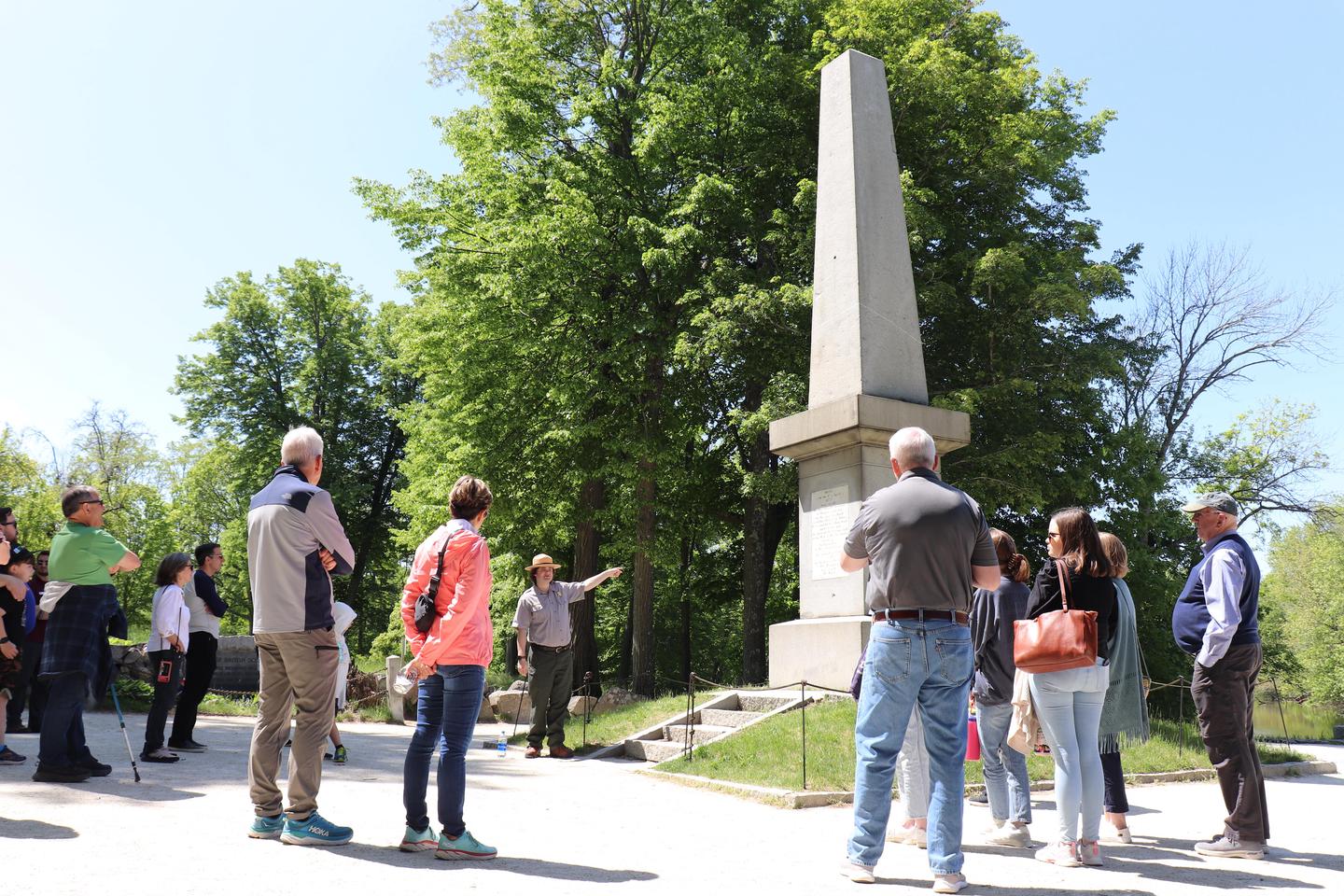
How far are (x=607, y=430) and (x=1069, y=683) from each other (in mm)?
13572

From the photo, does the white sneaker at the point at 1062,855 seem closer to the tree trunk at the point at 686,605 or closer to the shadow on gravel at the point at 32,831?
the shadow on gravel at the point at 32,831

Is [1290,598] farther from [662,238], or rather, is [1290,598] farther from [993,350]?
[662,238]

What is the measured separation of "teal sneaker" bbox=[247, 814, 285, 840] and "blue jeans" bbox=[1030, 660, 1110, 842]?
3.89 m

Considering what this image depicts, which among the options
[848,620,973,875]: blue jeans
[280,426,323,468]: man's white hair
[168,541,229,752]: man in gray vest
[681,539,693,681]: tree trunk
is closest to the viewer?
[848,620,973,875]: blue jeans

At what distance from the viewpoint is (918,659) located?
14.4ft

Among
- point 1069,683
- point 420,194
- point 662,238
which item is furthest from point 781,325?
point 1069,683

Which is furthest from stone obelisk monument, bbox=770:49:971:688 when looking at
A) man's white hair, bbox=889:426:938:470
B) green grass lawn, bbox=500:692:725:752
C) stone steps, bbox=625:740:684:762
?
man's white hair, bbox=889:426:938:470

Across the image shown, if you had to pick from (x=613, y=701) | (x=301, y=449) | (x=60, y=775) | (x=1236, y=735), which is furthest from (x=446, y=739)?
(x=613, y=701)

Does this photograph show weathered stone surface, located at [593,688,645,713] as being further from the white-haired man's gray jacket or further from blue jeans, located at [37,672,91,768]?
the white-haired man's gray jacket

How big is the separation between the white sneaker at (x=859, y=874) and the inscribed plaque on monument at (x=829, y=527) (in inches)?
243

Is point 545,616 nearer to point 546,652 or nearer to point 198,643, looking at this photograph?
point 546,652

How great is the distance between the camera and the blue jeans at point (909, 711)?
14.4 feet

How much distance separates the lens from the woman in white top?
784cm

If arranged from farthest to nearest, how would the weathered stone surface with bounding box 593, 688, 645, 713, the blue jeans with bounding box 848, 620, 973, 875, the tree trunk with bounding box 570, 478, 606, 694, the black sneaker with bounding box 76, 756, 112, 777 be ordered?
1. the tree trunk with bounding box 570, 478, 606, 694
2. the weathered stone surface with bounding box 593, 688, 645, 713
3. the black sneaker with bounding box 76, 756, 112, 777
4. the blue jeans with bounding box 848, 620, 973, 875
